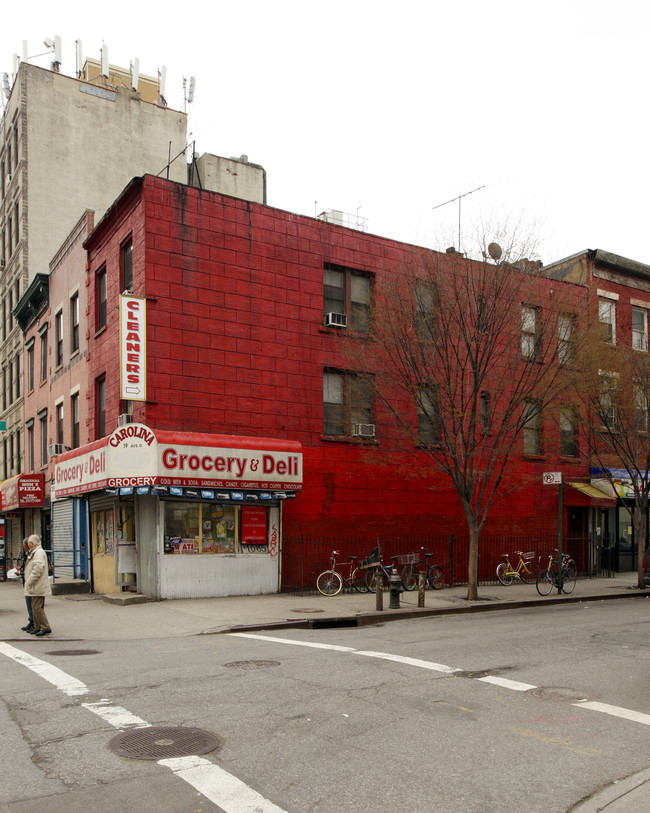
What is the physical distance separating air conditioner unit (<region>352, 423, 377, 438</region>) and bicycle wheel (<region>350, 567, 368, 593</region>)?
370 centimetres

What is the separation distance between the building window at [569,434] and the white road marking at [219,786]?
64.9 feet

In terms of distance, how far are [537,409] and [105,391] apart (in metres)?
11.9

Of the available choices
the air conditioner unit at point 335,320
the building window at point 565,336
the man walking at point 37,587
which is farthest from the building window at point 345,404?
the man walking at point 37,587

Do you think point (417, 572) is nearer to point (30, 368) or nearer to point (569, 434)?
point (569, 434)

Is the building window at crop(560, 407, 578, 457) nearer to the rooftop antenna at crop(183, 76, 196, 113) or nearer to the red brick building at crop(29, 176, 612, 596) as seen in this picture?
the red brick building at crop(29, 176, 612, 596)

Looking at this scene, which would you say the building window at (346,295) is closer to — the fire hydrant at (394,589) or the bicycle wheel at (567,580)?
the fire hydrant at (394,589)

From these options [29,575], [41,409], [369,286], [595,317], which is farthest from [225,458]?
[41,409]

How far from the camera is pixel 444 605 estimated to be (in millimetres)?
18141

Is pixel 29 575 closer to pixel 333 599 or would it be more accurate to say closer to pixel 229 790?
pixel 333 599

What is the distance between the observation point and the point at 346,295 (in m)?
23.3

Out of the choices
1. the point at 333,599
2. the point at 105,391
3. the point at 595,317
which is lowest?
the point at 333,599

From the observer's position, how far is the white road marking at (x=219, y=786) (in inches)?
208

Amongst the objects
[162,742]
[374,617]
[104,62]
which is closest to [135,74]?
[104,62]

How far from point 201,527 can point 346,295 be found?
8.15 metres
